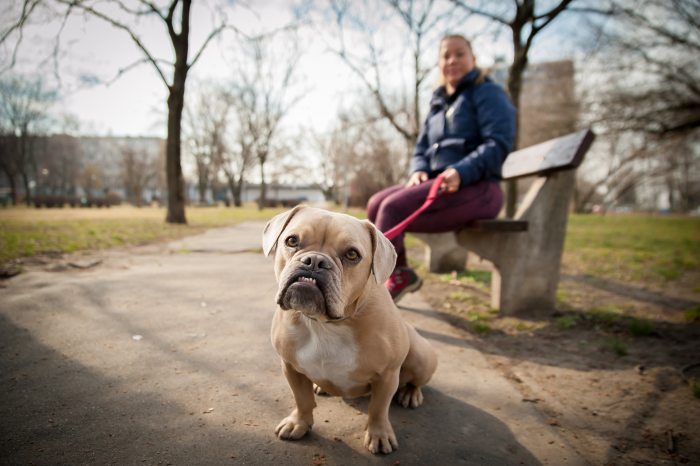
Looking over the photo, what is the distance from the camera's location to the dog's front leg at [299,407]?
1820 mm

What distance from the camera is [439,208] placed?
139 inches

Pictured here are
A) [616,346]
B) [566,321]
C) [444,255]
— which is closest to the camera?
[616,346]

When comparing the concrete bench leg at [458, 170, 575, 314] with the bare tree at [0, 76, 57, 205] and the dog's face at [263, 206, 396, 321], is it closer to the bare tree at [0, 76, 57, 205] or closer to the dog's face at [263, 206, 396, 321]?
the dog's face at [263, 206, 396, 321]

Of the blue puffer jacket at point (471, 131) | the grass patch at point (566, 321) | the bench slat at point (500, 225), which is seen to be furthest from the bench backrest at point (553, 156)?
the grass patch at point (566, 321)

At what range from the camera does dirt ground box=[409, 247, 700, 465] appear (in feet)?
6.31

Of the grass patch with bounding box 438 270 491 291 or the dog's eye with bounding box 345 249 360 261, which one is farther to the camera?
the grass patch with bounding box 438 270 491 291

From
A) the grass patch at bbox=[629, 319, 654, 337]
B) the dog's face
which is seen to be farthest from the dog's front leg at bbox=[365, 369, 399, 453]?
the grass patch at bbox=[629, 319, 654, 337]

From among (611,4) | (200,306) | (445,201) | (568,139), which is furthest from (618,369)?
(611,4)

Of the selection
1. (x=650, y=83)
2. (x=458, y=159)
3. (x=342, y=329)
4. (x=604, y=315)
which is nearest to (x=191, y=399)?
(x=342, y=329)

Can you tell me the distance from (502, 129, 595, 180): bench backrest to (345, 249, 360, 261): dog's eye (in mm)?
2514

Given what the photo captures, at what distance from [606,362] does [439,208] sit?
71.2 inches

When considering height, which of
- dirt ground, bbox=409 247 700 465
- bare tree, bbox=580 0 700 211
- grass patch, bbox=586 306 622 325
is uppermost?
bare tree, bbox=580 0 700 211

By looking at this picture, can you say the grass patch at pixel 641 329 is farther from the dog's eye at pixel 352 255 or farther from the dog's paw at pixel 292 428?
the dog's paw at pixel 292 428

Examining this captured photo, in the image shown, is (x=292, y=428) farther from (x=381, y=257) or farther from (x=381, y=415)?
(x=381, y=257)
